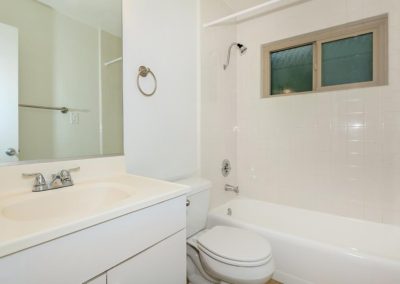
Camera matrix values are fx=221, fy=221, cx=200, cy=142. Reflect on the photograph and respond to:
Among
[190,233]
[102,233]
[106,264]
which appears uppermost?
[102,233]

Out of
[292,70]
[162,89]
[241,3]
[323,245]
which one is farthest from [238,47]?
Answer: [323,245]

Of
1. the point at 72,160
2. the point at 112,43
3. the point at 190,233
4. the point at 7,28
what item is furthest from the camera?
the point at 190,233

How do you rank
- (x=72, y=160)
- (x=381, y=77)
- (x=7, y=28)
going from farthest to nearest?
(x=381, y=77), (x=72, y=160), (x=7, y=28)

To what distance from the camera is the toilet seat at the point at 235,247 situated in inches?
46.4

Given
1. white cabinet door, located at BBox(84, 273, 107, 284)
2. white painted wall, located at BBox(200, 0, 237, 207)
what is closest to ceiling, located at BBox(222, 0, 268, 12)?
white painted wall, located at BBox(200, 0, 237, 207)

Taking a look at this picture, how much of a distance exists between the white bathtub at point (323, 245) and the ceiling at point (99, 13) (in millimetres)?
1501

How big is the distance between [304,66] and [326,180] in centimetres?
111

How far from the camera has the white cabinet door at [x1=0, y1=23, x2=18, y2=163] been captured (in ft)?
3.06

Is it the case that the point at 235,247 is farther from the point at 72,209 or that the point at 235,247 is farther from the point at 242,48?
the point at 242,48

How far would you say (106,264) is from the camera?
2.36 ft

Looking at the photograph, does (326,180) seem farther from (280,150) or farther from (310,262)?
(310,262)

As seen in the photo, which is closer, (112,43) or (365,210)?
(112,43)

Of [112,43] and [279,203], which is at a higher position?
[112,43]

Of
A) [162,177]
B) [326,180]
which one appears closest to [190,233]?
[162,177]
